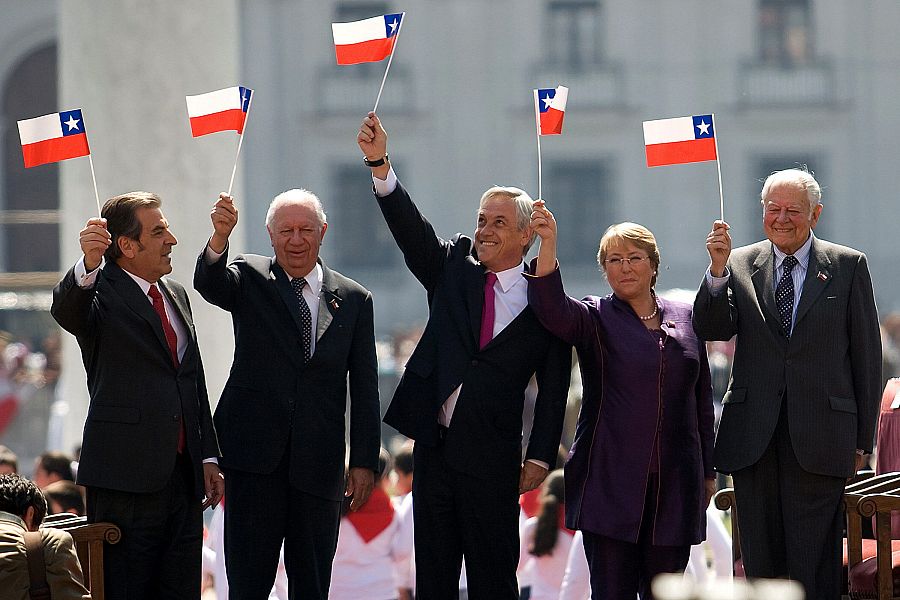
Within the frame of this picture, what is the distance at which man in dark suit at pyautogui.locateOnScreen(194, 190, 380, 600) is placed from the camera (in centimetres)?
504

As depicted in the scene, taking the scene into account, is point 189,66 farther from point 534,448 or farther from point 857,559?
point 857,559

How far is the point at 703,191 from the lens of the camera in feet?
96.1

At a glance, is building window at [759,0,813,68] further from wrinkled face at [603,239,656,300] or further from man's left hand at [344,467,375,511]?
man's left hand at [344,467,375,511]

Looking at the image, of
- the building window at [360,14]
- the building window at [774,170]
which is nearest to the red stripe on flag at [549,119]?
the building window at [774,170]

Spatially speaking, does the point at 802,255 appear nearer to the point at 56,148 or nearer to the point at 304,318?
the point at 304,318

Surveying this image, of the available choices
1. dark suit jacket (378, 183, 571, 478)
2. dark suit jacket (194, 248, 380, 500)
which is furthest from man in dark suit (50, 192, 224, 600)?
dark suit jacket (378, 183, 571, 478)

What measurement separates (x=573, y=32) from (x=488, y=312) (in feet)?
85.1

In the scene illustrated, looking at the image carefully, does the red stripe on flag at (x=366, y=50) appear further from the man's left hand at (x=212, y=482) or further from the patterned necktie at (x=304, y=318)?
the man's left hand at (x=212, y=482)

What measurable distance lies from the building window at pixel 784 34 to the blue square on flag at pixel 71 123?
26280 mm

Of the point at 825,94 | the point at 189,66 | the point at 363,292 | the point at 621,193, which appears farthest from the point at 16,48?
the point at 363,292

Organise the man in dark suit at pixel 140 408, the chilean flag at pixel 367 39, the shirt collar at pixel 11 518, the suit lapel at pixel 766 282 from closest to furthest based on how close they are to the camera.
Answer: the shirt collar at pixel 11 518 < the man in dark suit at pixel 140 408 < the suit lapel at pixel 766 282 < the chilean flag at pixel 367 39

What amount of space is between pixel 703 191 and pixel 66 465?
906 inches

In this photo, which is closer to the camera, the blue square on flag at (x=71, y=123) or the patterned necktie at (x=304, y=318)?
the patterned necktie at (x=304, y=318)

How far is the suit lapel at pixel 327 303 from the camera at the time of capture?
516cm
